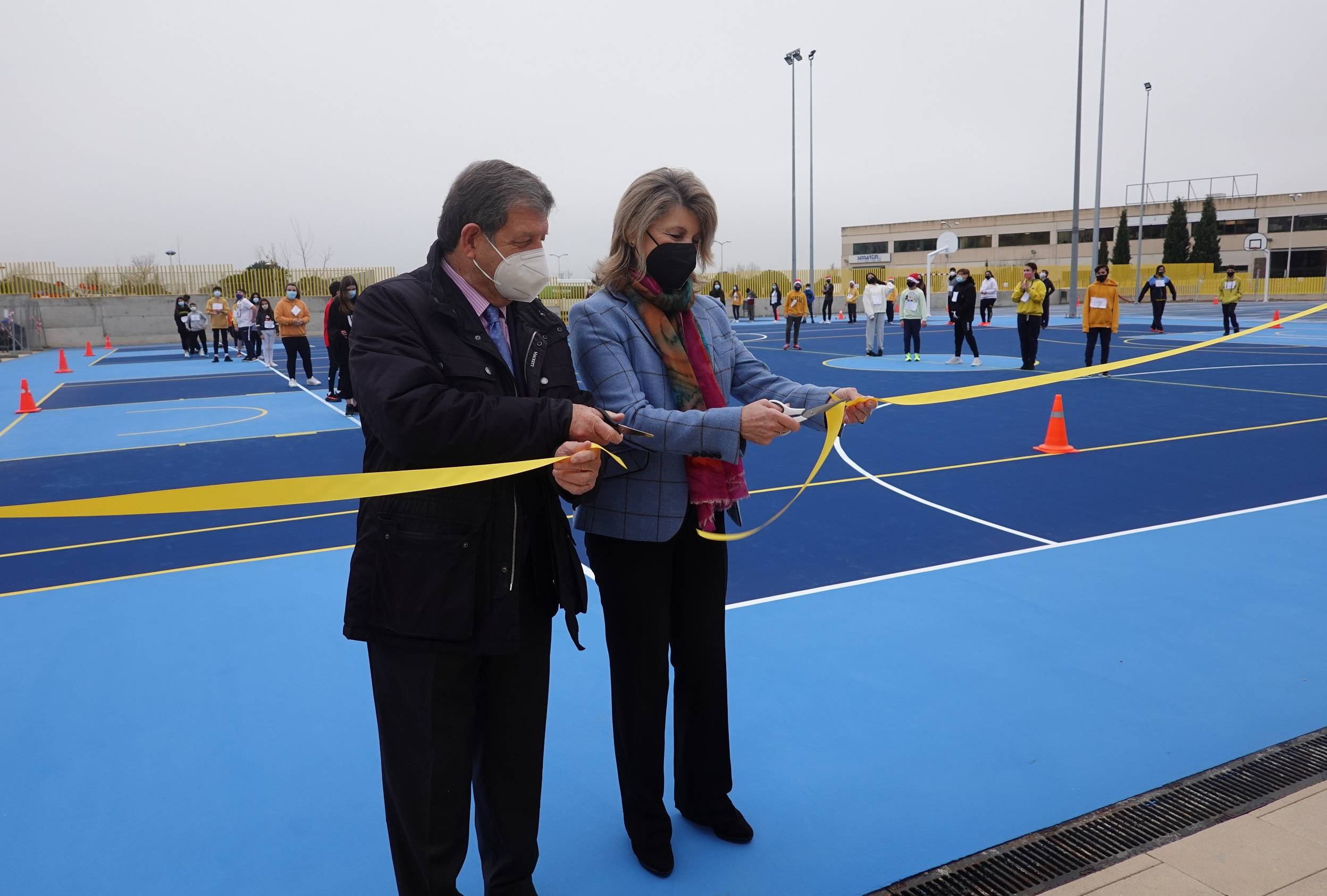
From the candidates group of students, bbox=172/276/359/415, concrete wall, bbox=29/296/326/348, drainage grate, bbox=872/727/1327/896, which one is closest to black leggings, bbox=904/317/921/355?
group of students, bbox=172/276/359/415

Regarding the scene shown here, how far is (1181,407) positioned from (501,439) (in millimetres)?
12669

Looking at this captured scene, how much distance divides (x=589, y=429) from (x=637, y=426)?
0.32 metres

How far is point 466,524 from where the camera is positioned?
2.24m

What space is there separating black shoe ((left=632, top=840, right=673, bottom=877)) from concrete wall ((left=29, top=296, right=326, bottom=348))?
126 ft

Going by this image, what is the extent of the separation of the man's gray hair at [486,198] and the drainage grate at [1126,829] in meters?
2.22

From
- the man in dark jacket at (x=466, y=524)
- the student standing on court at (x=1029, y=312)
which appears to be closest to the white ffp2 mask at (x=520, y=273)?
the man in dark jacket at (x=466, y=524)

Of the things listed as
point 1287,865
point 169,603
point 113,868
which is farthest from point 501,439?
point 169,603

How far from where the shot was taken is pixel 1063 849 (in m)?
2.96

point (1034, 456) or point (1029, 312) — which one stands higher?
point (1029, 312)

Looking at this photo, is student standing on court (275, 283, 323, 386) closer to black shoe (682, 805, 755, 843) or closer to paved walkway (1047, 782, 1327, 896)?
black shoe (682, 805, 755, 843)

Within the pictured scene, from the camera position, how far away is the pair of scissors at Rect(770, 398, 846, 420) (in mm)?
2727

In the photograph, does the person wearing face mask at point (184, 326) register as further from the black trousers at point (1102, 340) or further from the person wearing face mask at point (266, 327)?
the black trousers at point (1102, 340)

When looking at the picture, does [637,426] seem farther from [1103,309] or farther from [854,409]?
[1103,309]

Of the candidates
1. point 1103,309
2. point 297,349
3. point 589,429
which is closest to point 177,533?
point 589,429
